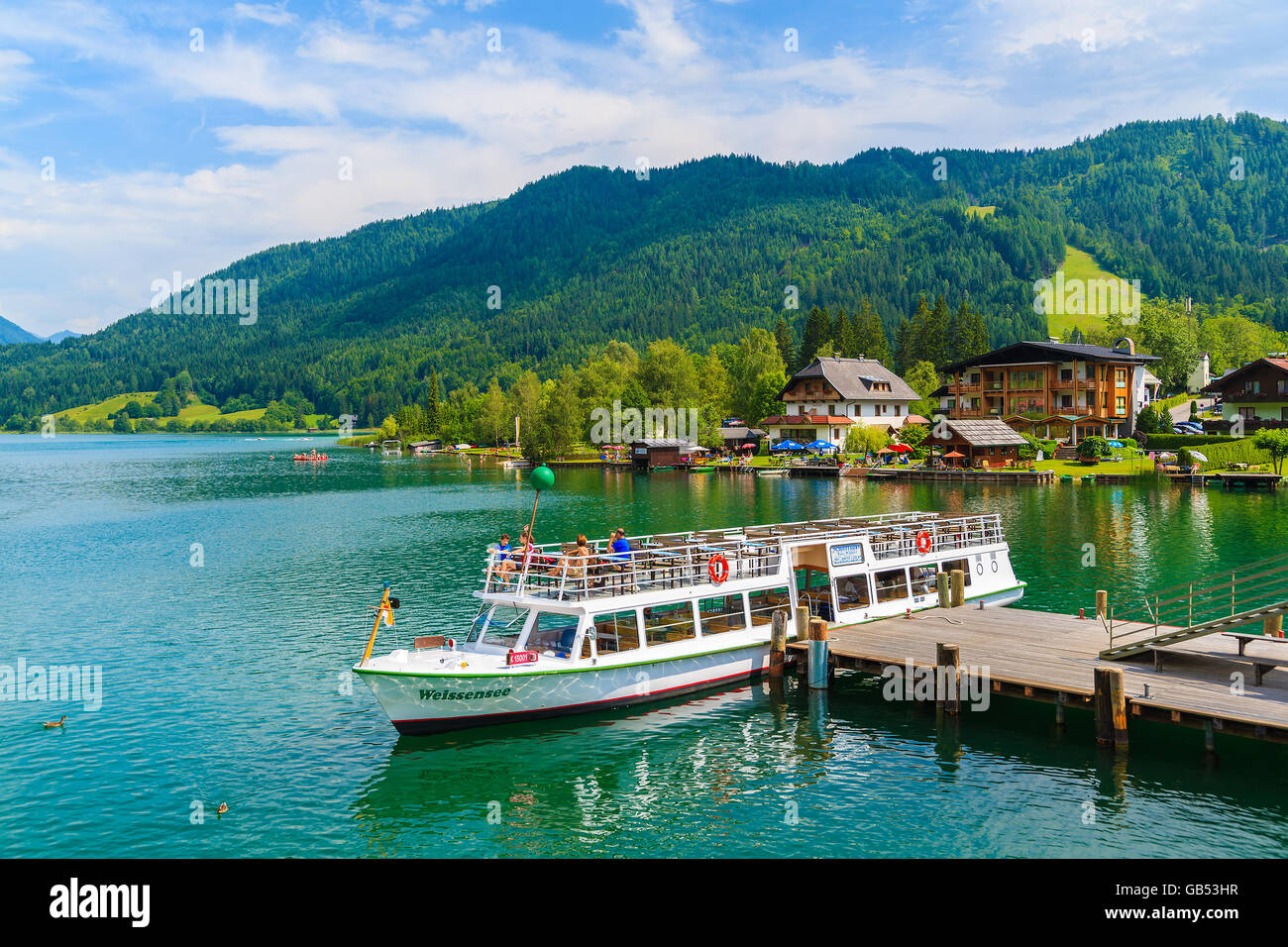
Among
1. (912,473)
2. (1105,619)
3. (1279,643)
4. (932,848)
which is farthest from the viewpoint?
(912,473)

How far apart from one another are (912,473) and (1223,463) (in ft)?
114

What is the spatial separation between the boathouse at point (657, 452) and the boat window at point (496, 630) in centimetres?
11705

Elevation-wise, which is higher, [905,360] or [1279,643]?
[905,360]

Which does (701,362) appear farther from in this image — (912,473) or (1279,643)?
(1279,643)

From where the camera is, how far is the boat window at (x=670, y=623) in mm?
28812

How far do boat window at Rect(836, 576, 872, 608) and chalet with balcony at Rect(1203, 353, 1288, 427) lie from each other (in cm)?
10578

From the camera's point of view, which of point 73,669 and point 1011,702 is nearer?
point 1011,702

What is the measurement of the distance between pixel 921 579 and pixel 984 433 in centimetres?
8713

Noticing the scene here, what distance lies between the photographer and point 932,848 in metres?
19.3

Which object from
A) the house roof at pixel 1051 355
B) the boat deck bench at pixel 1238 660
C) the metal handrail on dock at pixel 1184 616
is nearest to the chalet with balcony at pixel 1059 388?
the house roof at pixel 1051 355

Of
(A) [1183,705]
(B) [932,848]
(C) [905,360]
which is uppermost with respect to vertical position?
(C) [905,360]

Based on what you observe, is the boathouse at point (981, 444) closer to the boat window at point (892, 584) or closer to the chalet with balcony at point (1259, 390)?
the chalet with balcony at point (1259, 390)

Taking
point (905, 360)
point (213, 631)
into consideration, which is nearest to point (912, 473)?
point (905, 360)
